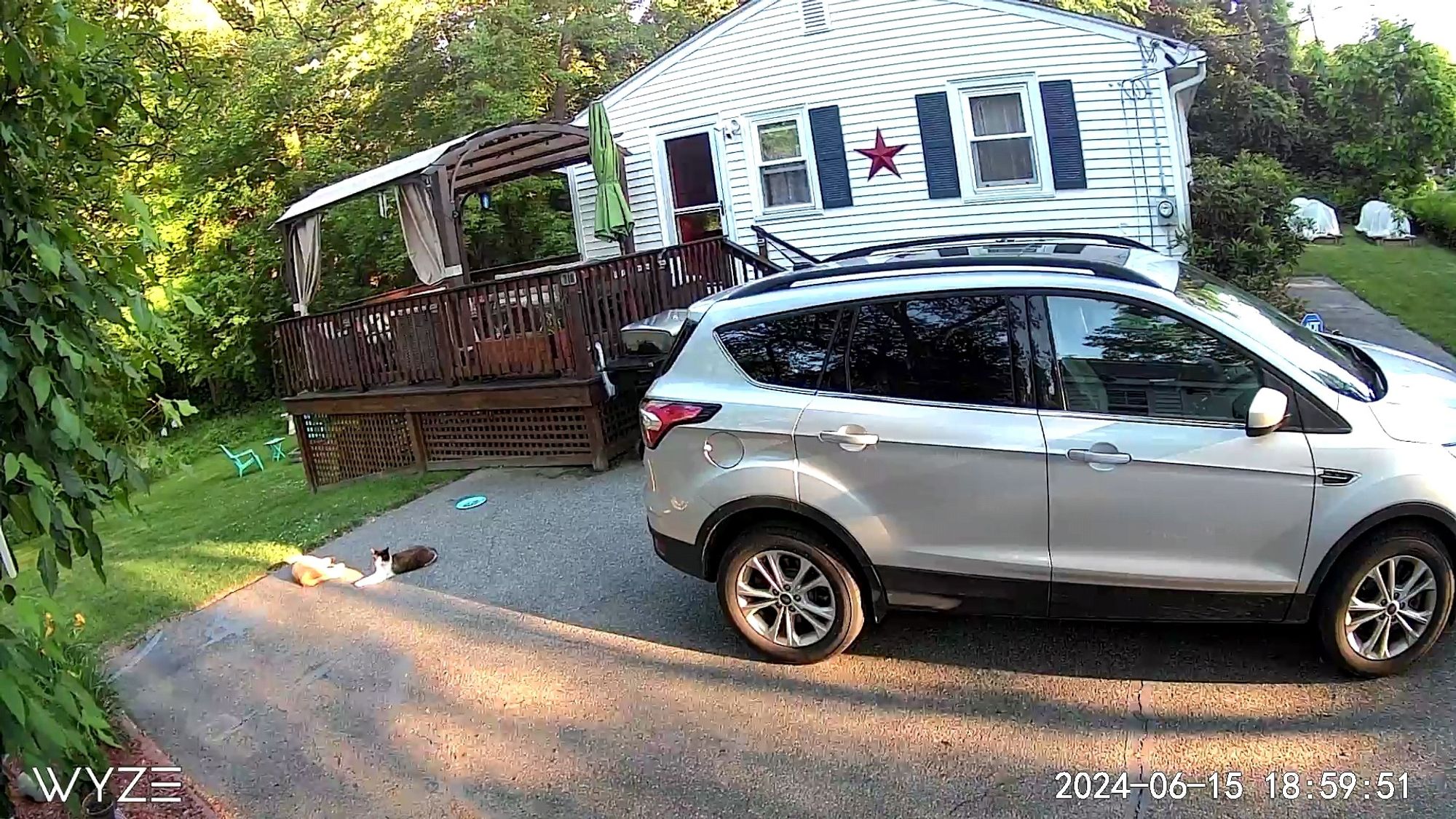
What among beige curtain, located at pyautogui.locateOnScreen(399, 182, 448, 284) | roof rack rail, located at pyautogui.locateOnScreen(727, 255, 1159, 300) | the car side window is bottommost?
the car side window

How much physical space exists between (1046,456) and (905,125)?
394 inches

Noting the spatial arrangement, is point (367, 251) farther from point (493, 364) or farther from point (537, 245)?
point (493, 364)

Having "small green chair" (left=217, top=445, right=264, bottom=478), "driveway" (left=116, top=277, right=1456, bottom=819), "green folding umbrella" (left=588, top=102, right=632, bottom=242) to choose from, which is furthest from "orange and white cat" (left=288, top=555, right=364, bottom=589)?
"small green chair" (left=217, top=445, right=264, bottom=478)

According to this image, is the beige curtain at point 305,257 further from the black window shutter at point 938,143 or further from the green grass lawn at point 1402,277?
the green grass lawn at point 1402,277

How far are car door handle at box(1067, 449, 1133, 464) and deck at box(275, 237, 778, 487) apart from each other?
5309mm

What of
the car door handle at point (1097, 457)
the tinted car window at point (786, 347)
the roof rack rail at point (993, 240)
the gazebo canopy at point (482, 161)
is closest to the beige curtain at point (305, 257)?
the gazebo canopy at point (482, 161)

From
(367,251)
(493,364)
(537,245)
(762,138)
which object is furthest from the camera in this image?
(367,251)

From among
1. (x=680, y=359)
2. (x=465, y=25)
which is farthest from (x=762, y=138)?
(x=680, y=359)

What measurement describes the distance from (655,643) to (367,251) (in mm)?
16801

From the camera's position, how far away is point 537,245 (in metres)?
18.2

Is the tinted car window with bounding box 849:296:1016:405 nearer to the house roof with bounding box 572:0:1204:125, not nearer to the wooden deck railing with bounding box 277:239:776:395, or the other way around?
the wooden deck railing with bounding box 277:239:776:395

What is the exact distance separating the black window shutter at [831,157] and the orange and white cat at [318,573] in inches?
345

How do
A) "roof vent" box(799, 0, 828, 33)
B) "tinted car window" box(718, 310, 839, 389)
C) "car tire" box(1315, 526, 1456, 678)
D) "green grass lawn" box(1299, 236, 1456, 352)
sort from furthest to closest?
"roof vent" box(799, 0, 828, 33) → "green grass lawn" box(1299, 236, 1456, 352) → "tinted car window" box(718, 310, 839, 389) → "car tire" box(1315, 526, 1456, 678)

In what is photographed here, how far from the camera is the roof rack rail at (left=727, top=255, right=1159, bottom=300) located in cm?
403
